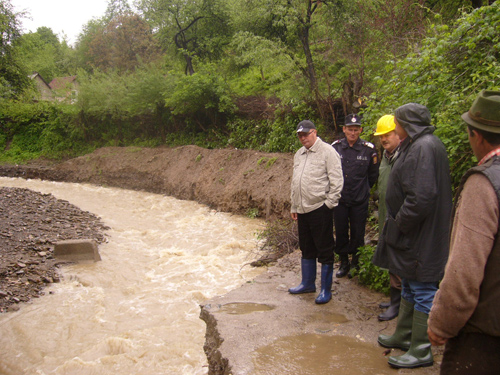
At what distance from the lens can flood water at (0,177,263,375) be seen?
505 cm

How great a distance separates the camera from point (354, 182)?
555 centimetres

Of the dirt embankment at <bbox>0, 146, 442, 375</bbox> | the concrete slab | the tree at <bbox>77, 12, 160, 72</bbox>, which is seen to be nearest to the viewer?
the dirt embankment at <bbox>0, 146, 442, 375</bbox>

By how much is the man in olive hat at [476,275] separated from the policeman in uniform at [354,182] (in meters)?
3.47

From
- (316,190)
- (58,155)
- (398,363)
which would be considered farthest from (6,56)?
(398,363)

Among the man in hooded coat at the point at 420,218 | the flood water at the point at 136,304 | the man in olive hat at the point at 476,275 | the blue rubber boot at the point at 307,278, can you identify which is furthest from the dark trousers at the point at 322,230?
the man in olive hat at the point at 476,275

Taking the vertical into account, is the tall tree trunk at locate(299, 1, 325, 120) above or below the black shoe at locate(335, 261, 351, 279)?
above

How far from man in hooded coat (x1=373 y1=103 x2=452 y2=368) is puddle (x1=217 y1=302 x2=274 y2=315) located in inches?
74.2

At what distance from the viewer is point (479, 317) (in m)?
1.96

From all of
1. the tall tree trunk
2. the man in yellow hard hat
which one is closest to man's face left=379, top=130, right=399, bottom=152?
the man in yellow hard hat

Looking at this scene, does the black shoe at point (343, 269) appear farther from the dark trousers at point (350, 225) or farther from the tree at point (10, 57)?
the tree at point (10, 57)

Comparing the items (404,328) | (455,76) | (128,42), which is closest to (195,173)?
(455,76)

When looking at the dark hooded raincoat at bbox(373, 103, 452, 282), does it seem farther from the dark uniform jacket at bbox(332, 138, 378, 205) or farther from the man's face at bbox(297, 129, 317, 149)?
the dark uniform jacket at bbox(332, 138, 378, 205)

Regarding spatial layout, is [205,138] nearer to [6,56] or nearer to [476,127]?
[6,56]

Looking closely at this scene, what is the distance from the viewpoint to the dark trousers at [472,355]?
6.42ft
